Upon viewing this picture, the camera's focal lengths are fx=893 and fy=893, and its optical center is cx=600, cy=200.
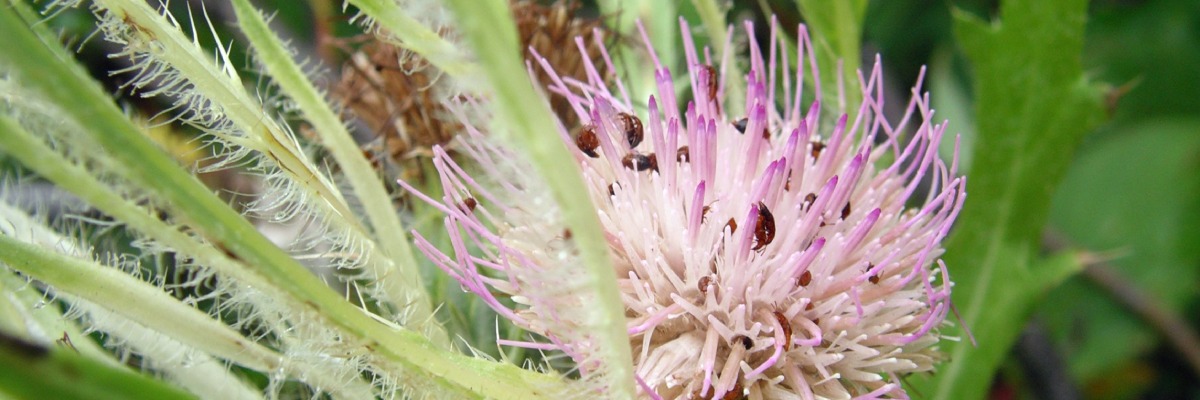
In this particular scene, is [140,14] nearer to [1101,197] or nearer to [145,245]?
[145,245]

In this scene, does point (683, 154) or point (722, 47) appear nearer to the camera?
point (683, 154)

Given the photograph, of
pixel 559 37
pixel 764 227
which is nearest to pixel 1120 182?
pixel 559 37

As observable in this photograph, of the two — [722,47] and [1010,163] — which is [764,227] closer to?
[722,47]

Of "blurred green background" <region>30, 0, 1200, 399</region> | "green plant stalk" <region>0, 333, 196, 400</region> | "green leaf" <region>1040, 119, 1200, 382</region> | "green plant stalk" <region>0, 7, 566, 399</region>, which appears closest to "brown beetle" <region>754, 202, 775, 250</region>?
"green plant stalk" <region>0, 7, 566, 399</region>

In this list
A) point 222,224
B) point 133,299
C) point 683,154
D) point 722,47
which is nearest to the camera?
point 222,224

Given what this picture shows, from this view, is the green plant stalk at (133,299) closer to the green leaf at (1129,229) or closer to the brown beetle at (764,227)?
the brown beetle at (764,227)

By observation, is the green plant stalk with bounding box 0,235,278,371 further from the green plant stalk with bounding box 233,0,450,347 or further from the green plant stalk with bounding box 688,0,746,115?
the green plant stalk with bounding box 688,0,746,115

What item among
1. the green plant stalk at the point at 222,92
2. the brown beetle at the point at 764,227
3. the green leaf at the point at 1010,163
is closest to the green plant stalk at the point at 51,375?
the green plant stalk at the point at 222,92

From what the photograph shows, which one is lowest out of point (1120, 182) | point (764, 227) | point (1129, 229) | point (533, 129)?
point (1129, 229)
